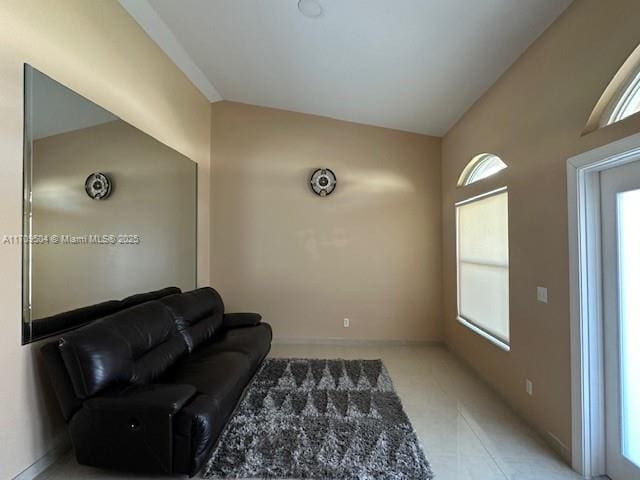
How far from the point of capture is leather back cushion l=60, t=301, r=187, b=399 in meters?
2.01

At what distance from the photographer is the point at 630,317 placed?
6.37 ft

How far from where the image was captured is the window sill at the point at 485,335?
311 centimetres

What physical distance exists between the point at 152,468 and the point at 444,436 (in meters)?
2.01

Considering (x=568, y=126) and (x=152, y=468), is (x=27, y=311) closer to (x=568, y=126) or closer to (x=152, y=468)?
(x=152, y=468)

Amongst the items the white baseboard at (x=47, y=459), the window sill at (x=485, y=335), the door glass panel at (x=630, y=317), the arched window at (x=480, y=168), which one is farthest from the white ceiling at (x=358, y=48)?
the white baseboard at (x=47, y=459)

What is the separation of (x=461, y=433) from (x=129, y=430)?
231 cm

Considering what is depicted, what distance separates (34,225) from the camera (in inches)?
84.0

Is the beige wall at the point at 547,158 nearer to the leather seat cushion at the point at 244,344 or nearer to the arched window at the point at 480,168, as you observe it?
the arched window at the point at 480,168

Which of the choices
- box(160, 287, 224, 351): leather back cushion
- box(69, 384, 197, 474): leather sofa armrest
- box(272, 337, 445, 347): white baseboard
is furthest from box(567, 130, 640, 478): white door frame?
box(160, 287, 224, 351): leather back cushion

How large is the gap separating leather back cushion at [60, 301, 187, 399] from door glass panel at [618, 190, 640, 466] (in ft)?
10.2

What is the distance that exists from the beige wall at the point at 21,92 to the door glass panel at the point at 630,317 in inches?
142

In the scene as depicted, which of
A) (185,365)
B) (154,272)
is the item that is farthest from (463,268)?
(154,272)

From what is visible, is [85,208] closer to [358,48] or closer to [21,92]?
[21,92]

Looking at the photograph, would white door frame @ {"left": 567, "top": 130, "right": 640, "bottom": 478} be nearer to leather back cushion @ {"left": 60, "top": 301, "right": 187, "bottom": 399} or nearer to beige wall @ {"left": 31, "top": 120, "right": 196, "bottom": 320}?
leather back cushion @ {"left": 60, "top": 301, "right": 187, "bottom": 399}
